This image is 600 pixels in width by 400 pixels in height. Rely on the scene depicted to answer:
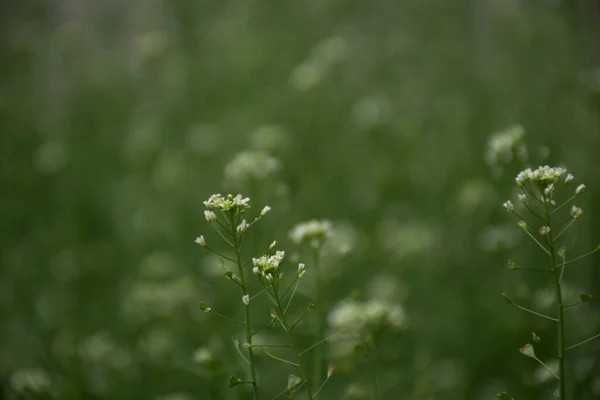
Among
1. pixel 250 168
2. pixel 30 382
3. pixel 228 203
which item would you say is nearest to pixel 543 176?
pixel 228 203

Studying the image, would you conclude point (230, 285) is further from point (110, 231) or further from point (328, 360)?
point (110, 231)

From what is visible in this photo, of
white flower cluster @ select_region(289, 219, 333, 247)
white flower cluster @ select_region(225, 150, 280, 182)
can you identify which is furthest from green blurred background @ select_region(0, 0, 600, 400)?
white flower cluster @ select_region(289, 219, 333, 247)

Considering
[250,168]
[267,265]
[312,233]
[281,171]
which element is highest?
[281,171]

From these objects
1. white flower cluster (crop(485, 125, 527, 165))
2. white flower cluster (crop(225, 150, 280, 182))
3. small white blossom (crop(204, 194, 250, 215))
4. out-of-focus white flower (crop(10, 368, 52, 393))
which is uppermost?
white flower cluster (crop(225, 150, 280, 182))

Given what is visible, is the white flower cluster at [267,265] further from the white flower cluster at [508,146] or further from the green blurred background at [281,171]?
the white flower cluster at [508,146]

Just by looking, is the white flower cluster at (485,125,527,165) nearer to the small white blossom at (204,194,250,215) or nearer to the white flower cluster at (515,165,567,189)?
the white flower cluster at (515,165,567,189)

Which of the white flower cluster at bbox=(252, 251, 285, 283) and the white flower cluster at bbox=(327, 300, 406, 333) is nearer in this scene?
the white flower cluster at bbox=(252, 251, 285, 283)

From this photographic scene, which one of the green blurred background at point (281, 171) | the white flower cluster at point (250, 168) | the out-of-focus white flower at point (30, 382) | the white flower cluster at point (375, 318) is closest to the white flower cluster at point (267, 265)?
the green blurred background at point (281, 171)

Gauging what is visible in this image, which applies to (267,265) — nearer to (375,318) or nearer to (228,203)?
Answer: (228,203)
